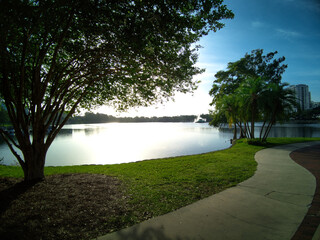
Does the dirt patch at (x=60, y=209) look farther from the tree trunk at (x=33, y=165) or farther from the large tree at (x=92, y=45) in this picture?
the large tree at (x=92, y=45)

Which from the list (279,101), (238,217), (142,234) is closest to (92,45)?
(142,234)

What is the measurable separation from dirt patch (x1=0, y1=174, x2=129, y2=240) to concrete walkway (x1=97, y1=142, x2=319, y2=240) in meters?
0.56

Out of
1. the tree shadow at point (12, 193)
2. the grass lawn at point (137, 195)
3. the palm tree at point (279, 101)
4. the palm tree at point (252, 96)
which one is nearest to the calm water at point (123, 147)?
the palm tree at point (252, 96)

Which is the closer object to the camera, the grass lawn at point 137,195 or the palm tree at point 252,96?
the grass lawn at point 137,195

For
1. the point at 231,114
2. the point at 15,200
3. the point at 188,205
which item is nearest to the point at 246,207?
the point at 188,205

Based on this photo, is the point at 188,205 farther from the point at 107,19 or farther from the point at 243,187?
the point at 107,19

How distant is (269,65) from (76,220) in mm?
32465

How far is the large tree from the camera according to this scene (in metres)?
4.29

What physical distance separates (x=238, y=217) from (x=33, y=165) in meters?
6.05

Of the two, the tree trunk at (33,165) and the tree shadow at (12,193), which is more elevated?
the tree trunk at (33,165)

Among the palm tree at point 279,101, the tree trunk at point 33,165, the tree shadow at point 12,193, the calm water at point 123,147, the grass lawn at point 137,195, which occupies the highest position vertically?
the palm tree at point 279,101

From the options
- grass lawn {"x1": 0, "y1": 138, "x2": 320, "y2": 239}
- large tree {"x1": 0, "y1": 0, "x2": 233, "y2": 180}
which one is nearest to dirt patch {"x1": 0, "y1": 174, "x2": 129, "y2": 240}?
grass lawn {"x1": 0, "y1": 138, "x2": 320, "y2": 239}

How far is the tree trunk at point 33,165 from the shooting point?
17.8 ft

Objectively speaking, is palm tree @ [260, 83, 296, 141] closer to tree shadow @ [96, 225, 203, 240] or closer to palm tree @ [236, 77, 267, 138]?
palm tree @ [236, 77, 267, 138]
